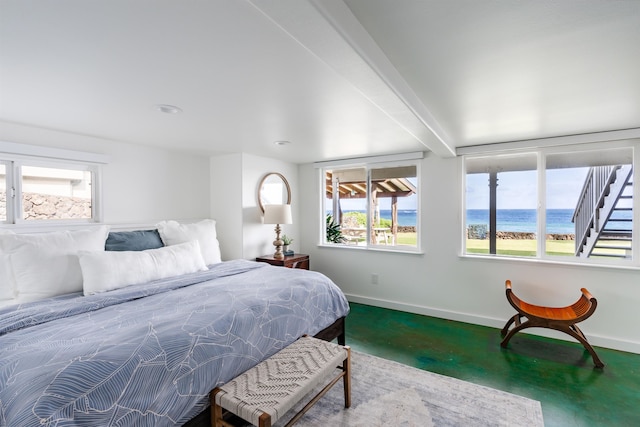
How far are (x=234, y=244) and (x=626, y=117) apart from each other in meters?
4.14

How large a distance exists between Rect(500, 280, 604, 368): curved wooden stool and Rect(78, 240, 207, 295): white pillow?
3.11m

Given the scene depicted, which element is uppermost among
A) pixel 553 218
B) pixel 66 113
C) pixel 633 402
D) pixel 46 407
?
pixel 66 113

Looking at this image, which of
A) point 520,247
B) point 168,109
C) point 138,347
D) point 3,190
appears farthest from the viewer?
point 520,247

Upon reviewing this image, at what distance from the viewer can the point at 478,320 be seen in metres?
3.57

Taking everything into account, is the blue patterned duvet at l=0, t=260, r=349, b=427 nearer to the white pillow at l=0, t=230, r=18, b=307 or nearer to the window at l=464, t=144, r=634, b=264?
the white pillow at l=0, t=230, r=18, b=307

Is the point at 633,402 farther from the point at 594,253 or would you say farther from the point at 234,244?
the point at 234,244

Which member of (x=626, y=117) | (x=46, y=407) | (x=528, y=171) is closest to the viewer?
(x=46, y=407)

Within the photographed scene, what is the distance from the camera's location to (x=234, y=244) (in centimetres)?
399

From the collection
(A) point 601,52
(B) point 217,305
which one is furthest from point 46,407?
(A) point 601,52

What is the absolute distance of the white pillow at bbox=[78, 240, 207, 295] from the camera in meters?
2.16

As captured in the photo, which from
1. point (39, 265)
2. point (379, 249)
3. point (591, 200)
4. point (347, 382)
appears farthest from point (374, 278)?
point (39, 265)

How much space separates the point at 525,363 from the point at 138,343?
10.0ft

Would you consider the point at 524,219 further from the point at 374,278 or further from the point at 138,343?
the point at 138,343

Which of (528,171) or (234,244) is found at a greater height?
(528,171)
